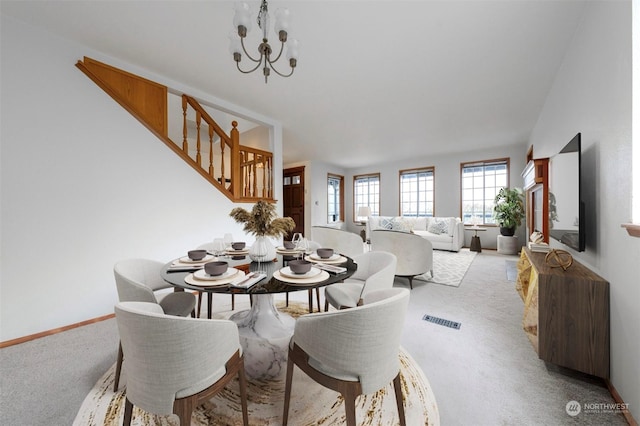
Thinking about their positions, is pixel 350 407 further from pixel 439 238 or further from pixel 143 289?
pixel 439 238

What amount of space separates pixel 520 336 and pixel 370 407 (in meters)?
1.58

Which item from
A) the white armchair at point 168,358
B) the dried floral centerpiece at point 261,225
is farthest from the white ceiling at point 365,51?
the white armchair at point 168,358

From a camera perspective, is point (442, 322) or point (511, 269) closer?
point (442, 322)

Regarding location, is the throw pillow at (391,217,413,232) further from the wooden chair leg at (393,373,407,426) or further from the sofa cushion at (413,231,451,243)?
the wooden chair leg at (393,373,407,426)

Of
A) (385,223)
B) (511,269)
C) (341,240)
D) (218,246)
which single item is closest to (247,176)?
(341,240)

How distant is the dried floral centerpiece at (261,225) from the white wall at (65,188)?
168cm

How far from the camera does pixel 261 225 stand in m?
1.70

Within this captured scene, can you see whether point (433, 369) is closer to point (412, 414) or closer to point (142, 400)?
point (412, 414)

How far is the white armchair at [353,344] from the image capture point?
929 mm

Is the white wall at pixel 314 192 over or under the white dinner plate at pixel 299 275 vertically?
over

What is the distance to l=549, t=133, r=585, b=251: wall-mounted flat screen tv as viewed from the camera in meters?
1.74

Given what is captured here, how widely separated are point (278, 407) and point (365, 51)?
2879 mm

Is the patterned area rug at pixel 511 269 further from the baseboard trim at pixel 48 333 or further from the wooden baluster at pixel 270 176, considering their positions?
the baseboard trim at pixel 48 333

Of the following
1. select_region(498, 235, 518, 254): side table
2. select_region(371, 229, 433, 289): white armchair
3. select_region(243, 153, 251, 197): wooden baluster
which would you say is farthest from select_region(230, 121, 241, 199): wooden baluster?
select_region(498, 235, 518, 254): side table
